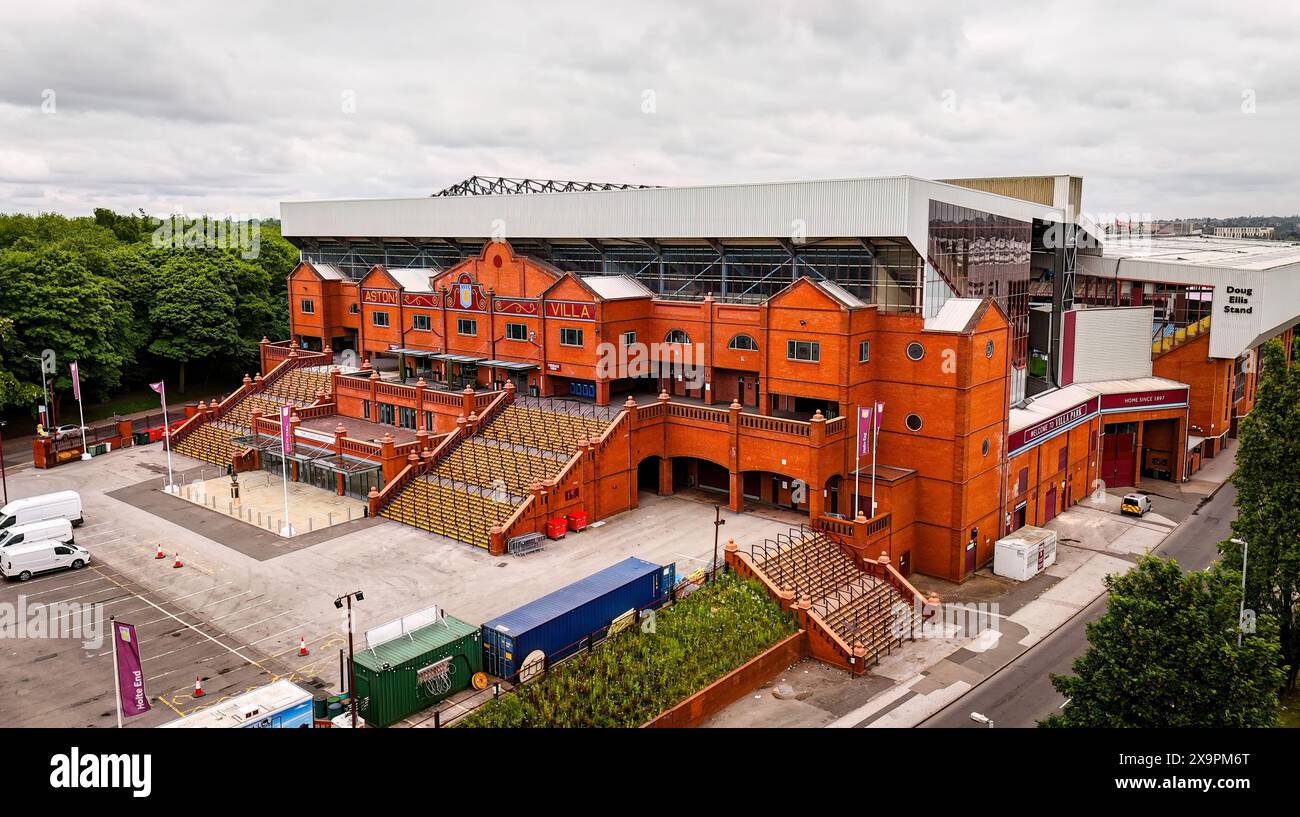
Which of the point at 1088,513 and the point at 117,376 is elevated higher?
the point at 117,376

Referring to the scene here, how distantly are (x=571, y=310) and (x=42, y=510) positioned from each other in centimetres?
2861

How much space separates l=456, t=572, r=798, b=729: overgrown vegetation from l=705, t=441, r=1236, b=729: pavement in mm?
1663

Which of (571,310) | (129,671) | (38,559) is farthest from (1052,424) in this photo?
(38,559)

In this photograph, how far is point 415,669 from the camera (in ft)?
92.6

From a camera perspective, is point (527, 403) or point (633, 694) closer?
point (633, 694)

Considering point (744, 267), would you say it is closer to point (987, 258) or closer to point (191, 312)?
point (987, 258)

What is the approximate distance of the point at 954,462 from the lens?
41688 millimetres

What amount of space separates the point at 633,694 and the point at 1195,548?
116 feet

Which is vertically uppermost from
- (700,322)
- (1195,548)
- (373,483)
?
(700,322)

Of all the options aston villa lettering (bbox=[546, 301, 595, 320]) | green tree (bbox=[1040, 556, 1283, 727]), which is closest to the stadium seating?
green tree (bbox=[1040, 556, 1283, 727])
